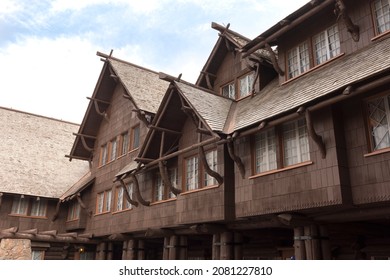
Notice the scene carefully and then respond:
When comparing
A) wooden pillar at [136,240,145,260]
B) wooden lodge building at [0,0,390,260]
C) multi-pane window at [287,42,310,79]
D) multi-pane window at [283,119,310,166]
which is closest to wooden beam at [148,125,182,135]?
wooden lodge building at [0,0,390,260]

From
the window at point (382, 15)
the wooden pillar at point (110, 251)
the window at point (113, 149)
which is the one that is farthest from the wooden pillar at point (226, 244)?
the wooden pillar at point (110, 251)

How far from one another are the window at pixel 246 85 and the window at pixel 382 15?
5.43m

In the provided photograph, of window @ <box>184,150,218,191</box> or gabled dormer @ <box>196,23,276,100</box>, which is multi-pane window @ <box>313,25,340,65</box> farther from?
window @ <box>184,150,218,191</box>

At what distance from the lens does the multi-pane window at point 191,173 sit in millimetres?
13930

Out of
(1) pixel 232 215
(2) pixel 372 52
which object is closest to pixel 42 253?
(1) pixel 232 215

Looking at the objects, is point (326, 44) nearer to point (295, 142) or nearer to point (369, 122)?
point (295, 142)

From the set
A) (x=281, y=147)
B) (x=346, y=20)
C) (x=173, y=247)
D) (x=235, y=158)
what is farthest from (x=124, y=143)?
(x=346, y=20)

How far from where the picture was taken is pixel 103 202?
21750 mm

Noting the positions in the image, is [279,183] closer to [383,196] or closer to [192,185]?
[383,196]

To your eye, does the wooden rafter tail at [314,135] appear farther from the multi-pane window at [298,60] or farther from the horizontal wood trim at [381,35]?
the multi-pane window at [298,60]

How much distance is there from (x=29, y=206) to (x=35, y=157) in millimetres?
4135

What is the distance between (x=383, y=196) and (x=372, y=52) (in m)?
3.68

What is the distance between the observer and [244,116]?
12242 millimetres

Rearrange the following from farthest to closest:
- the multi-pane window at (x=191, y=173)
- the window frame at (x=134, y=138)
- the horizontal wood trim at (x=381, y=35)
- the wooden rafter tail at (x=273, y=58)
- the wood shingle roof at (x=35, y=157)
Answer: the wood shingle roof at (x=35, y=157) < the window frame at (x=134, y=138) < the multi-pane window at (x=191, y=173) < the wooden rafter tail at (x=273, y=58) < the horizontal wood trim at (x=381, y=35)
